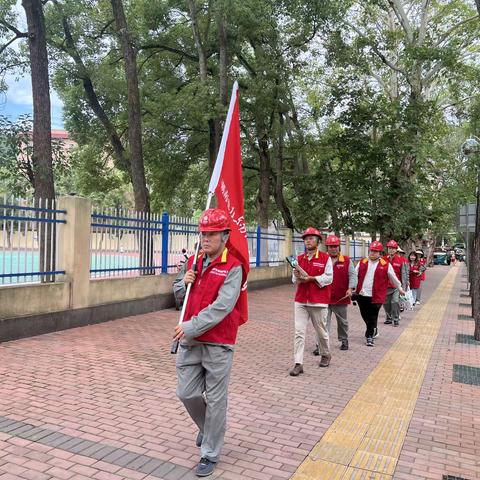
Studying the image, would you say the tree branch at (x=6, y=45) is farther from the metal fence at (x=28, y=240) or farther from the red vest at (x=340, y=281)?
the red vest at (x=340, y=281)

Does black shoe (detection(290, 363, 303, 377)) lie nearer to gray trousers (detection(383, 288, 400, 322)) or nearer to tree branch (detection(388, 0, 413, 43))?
gray trousers (detection(383, 288, 400, 322))

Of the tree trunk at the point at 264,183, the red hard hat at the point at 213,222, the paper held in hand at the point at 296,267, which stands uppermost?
the tree trunk at the point at 264,183

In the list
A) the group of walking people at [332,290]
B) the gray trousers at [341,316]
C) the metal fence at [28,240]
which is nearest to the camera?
the group of walking people at [332,290]

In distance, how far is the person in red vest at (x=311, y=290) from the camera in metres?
6.50

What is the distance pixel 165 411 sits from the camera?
4863mm

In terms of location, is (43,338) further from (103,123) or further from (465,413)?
(103,123)

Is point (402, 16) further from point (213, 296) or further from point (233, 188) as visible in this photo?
point (213, 296)

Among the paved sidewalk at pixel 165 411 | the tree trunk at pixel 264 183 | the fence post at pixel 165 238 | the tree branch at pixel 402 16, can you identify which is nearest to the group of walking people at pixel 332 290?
the paved sidewalk at pixel 165 411

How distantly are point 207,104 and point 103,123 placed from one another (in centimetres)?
456

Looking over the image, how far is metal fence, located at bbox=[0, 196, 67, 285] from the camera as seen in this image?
294 inches

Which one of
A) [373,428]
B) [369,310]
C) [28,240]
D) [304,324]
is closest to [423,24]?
[369,310]

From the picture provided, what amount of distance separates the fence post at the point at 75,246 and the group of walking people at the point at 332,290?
3951 millimetres

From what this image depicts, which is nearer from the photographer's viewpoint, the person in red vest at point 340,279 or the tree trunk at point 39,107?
the person in red vest at point 340,279

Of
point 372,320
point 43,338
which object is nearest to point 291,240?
point 372,320
